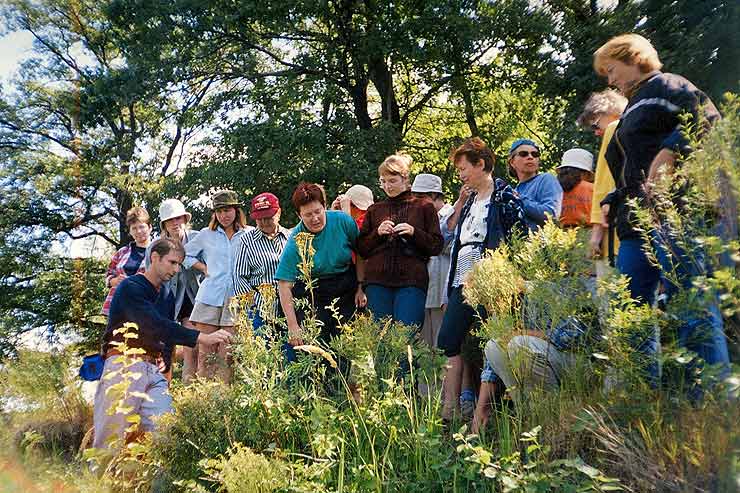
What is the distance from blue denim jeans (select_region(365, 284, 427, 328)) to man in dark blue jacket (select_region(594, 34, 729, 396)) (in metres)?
1.56

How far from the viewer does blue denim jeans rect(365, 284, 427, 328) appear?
492cm

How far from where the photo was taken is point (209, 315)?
252 inches

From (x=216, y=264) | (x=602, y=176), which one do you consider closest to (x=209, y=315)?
(x=216, y=264)

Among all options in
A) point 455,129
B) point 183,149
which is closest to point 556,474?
point 455,129

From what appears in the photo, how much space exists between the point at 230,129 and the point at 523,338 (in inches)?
420

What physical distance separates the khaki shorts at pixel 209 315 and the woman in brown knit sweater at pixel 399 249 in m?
1.80

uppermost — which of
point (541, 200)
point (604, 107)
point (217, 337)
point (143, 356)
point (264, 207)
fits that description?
point (604, 107)

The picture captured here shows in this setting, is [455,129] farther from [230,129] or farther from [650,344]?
[650,344]

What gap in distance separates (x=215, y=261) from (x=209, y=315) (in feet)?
1.60

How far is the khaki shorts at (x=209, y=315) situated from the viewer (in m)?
6.39

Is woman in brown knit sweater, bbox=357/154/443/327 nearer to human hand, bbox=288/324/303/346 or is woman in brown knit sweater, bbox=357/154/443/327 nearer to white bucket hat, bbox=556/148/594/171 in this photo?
human hand, bbox=288/324/303/346

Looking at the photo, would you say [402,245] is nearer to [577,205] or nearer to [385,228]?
[385,228]

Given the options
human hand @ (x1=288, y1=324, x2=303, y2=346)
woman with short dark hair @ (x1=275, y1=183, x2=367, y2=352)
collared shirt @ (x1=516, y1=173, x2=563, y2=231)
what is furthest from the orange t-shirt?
human hand @ (x1=288, y1=324, x2=303, y2=346)

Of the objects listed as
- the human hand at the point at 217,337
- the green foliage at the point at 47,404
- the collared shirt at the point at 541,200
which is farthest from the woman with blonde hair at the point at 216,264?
the collared shirt at the point at 541,200
